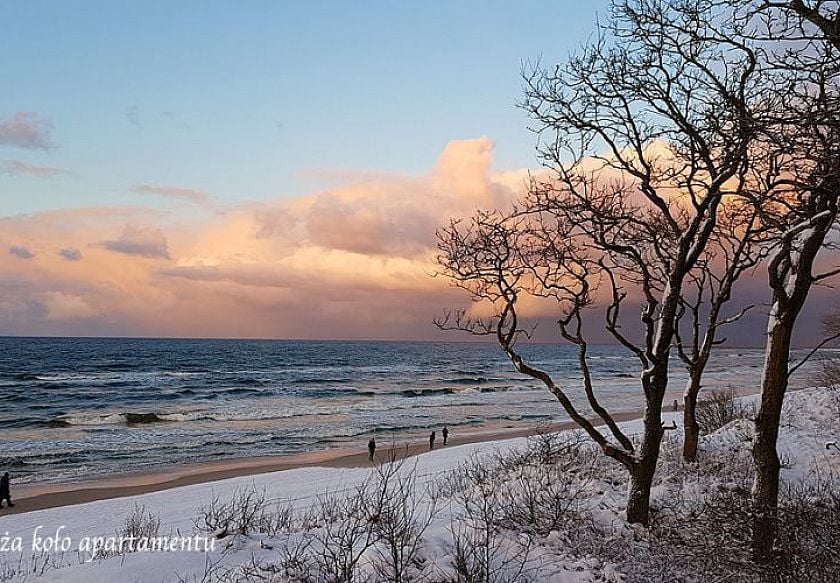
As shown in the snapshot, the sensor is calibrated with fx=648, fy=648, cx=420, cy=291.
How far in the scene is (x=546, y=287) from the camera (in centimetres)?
1079

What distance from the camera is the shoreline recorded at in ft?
70.6

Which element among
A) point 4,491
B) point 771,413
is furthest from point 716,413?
point 4,491

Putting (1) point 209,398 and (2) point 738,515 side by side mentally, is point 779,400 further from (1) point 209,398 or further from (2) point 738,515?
(1) point 209,398

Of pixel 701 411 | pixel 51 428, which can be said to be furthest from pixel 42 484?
pixel 701 411

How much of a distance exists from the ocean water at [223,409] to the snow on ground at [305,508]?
24.5 feet

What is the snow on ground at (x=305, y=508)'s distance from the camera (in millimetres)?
6883

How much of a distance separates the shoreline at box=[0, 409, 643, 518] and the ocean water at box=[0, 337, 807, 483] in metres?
1.44

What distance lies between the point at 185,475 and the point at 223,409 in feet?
73.0

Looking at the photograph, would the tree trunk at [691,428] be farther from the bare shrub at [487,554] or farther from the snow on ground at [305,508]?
the bare shrub at [487,554]

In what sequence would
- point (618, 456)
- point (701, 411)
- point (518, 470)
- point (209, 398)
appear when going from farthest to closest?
1. point (209, 398)
2. point (701, 411)
3. point (518, 470)
4. point (618, 456)

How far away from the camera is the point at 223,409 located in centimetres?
4725

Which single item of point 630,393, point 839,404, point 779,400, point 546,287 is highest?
point 546,287

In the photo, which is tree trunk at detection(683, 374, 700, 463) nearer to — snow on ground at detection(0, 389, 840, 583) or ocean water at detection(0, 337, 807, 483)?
snow on ground at detection(0, 389, 840, 583)

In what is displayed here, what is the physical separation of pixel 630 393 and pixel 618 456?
56002 mm
